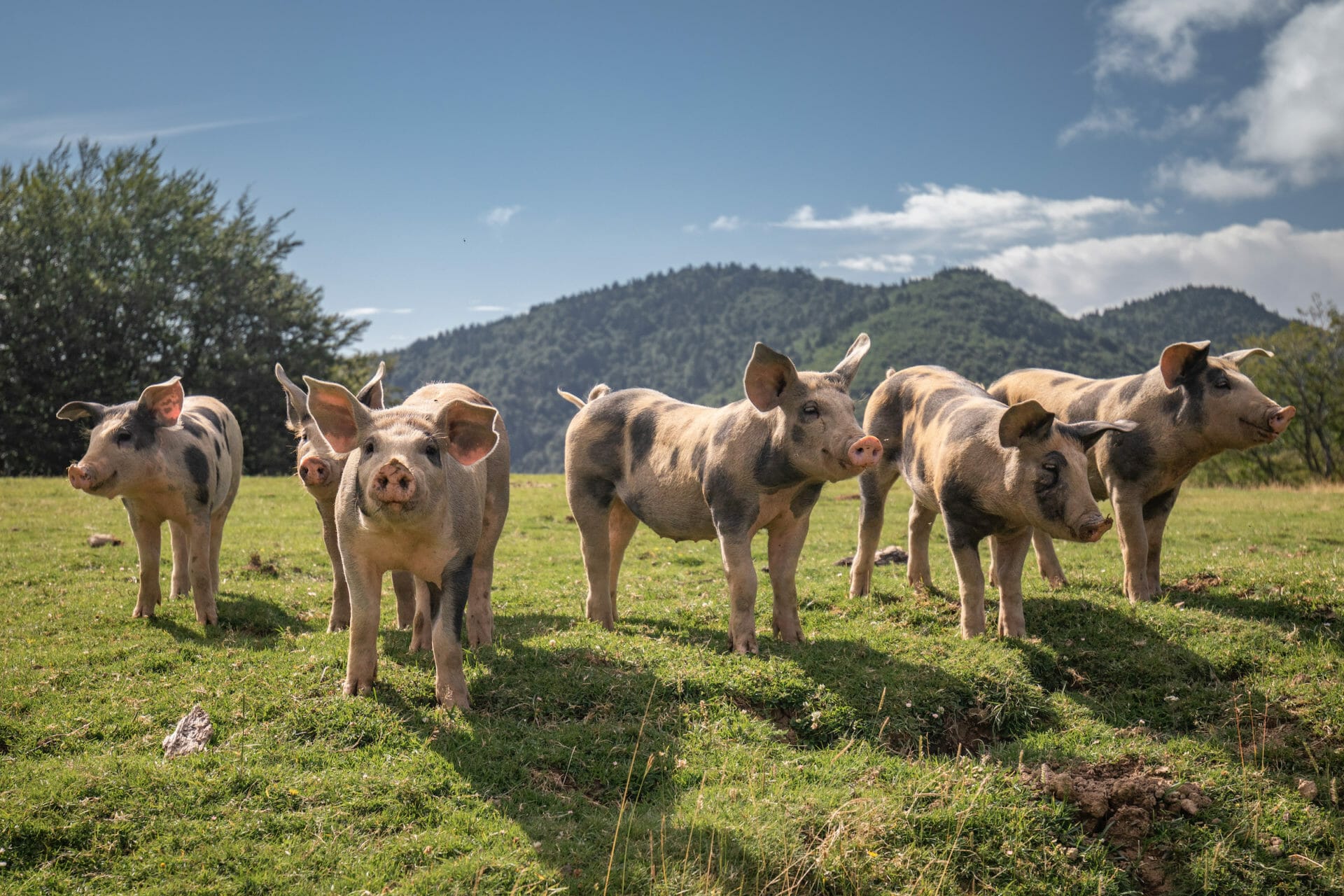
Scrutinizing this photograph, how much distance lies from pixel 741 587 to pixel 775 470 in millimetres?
1082

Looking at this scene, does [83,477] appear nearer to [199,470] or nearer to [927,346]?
[199,470]

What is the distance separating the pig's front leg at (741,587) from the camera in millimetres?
8016

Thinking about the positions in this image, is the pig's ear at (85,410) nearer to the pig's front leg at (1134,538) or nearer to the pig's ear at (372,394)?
the pig's ear at (372,394)

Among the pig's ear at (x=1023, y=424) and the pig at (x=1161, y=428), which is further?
the pig at (x=1161, y=428)

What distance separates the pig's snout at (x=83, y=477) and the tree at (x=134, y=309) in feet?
94.9

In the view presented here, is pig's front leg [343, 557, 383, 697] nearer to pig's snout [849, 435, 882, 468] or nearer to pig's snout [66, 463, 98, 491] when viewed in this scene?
pig's snout [66, 463, 98, 491]

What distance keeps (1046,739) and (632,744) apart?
10.5 feet

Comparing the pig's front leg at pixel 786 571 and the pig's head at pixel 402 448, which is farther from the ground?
the pig's head at pixel 402 448

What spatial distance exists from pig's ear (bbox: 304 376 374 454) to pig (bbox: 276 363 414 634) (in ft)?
3.74

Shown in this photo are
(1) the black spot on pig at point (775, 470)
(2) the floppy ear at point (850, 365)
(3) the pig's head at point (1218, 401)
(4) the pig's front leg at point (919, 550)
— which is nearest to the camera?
(1) the black spot on pig at point (775, 470)

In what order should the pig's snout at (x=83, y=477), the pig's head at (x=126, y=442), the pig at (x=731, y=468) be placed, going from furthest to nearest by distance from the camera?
the pig's head at (x=126, y=442), the pig's snout at (x=83, y=477), the pig at (x=731, y=468)

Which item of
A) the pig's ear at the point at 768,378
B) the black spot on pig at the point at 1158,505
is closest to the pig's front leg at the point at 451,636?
the pig's ear at the point at 768,378

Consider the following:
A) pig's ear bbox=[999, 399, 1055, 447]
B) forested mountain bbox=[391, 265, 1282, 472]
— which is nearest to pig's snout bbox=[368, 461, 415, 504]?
pig's ear bbox=[999, 399, 1055, 447]

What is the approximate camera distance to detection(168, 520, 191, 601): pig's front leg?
9.83m
